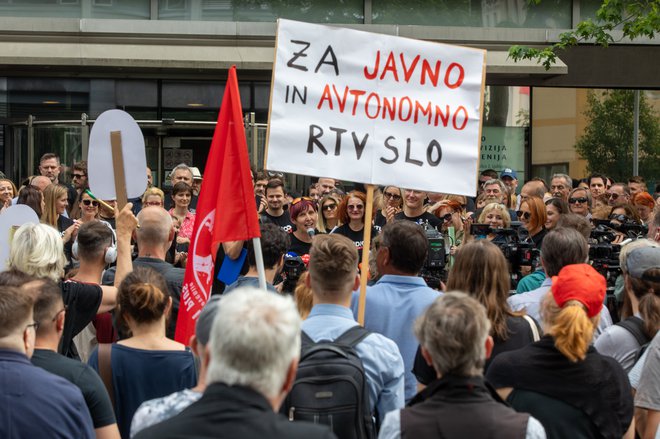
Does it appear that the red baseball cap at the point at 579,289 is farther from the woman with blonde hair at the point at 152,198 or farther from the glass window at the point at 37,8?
the glass window at the point at 37,8

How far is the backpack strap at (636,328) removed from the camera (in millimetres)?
4793

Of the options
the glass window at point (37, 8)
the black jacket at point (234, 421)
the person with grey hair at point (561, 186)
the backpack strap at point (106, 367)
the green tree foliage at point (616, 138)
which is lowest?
the backpack strap at point (106, 367)

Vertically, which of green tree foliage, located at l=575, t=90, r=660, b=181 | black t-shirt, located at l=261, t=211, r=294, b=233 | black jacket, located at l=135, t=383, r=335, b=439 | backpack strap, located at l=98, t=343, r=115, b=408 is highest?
green tree foliage, located at l=575, t=90, r=660, b=181

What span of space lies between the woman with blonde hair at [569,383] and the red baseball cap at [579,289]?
0.03 metres

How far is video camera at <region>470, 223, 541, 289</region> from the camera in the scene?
7238 mm

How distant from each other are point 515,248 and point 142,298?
3.59 metres

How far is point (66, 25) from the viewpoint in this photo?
689 inches

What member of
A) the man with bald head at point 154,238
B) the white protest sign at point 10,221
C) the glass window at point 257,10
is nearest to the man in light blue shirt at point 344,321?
the man with bald head at point 154,238

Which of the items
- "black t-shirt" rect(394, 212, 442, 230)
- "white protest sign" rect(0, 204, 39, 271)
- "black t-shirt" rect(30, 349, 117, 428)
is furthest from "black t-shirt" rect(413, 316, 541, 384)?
"black t-shirt" rect(394, 212, 442, 230)

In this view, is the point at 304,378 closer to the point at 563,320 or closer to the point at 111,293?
the point at 563,320

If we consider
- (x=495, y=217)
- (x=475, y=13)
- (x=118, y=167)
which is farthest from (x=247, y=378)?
(x=475, y=13)

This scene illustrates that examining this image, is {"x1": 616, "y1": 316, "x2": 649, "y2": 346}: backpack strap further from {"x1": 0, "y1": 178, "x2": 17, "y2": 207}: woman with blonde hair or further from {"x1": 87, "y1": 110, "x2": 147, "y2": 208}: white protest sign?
{"x1": 0, "y1": 178, "x2": 17, "y2": 207}: woman with blonde hair

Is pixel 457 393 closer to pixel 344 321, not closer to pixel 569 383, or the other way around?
pixel 569 383

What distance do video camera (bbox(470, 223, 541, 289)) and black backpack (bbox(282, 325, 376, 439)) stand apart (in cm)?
333
